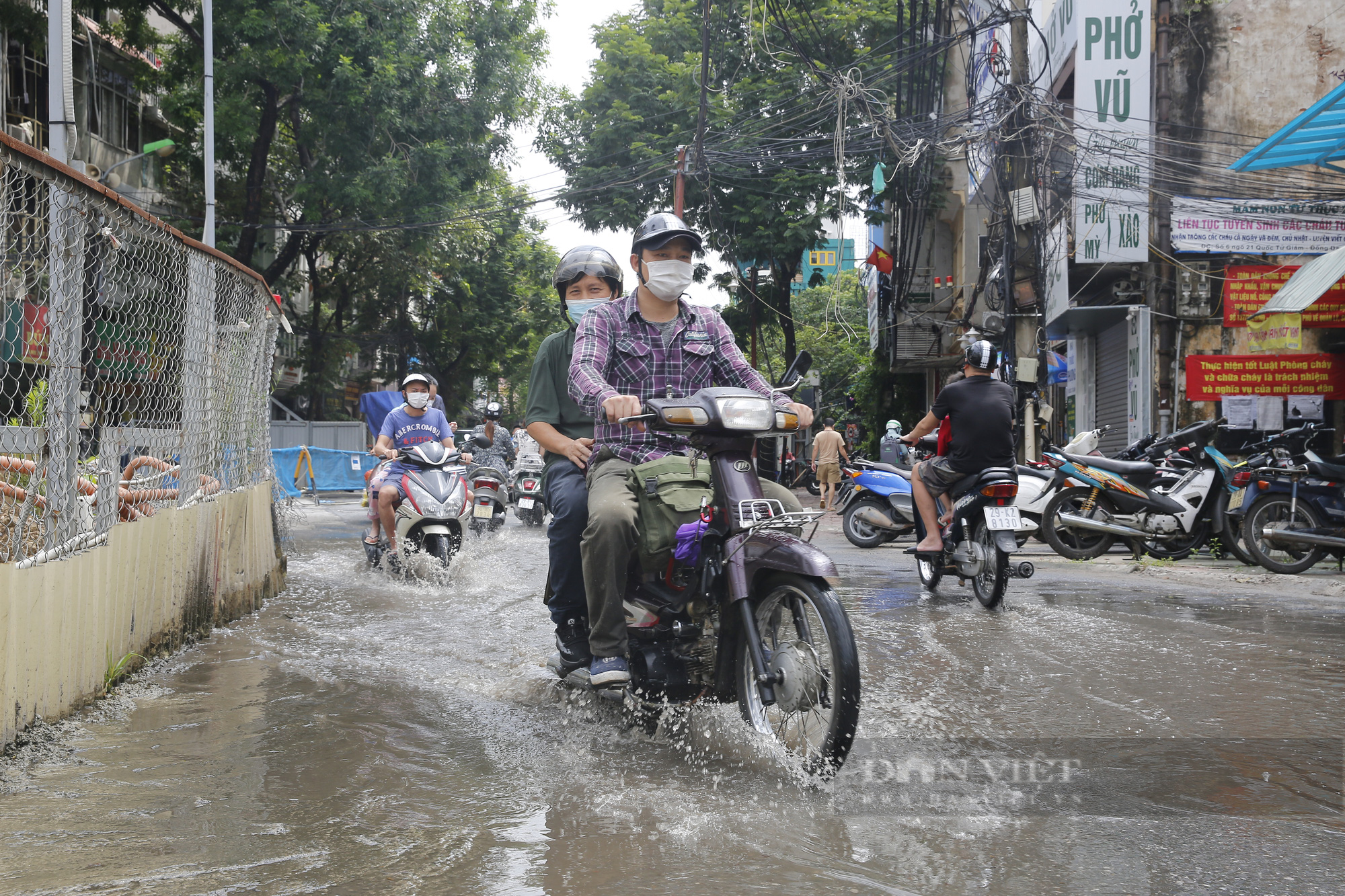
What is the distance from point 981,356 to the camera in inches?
293

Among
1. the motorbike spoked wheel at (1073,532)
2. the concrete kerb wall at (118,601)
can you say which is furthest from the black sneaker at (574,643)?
the motorbike spoked wheel at (1073,532)

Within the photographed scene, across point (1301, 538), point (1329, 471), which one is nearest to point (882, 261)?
point (1329, 471)

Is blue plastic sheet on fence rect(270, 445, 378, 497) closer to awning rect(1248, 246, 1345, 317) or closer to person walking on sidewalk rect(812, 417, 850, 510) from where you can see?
person walking on sidewalk rect(812, 417, 850, 510)

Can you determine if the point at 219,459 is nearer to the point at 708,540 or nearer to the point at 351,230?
the point at 708,540

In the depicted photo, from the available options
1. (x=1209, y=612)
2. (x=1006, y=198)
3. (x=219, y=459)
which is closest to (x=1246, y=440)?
(x=1006, y=198)

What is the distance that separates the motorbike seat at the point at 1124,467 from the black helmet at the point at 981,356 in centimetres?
323

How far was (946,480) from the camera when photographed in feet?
24.5

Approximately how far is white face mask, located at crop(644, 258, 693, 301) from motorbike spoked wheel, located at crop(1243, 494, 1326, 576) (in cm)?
737

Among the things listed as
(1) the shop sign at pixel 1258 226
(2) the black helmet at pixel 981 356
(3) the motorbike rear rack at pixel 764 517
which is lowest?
(3) the motorbike rear rack at pixel 764 517

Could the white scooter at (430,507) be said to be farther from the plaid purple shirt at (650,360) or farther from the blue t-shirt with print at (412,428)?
the plaid purple shirt at (650,360)

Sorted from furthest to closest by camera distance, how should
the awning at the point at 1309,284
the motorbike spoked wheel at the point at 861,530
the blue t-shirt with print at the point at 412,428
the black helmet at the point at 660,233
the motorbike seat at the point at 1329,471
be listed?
the motorbike spoked wheel at the point at 861,530
the awning at the point at 1309,284
the motorbike seat at the point at 1329,471
the blue t-shirt with print at the point at 412,428
the black helmet at the point at 660,233

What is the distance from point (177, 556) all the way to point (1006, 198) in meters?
11.1

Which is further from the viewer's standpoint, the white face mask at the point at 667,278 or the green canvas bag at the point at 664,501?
the white face mask at the point at 667,278

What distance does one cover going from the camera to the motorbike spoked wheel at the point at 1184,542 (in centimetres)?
1023
